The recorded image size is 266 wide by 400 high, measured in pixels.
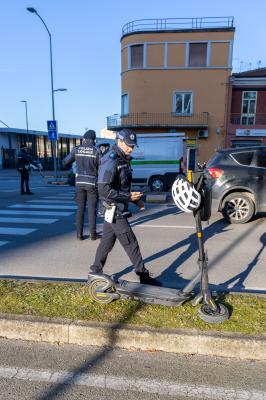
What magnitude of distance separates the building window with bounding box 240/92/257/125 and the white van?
52.5 feet

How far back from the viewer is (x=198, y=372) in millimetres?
2461

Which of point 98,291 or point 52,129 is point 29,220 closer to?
point 98,291

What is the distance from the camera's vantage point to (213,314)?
2.89 meters

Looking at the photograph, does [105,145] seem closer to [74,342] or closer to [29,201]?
[29,201]

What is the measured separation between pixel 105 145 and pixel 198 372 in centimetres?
1409

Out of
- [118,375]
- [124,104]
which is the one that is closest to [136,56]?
[124,104]

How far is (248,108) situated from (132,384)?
93.3 feet

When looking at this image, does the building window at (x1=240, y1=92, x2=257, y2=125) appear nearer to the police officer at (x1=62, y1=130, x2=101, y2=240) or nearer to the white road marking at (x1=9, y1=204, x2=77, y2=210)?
the white road marking at (x1=9, y1=204, x2=77, y2=210)

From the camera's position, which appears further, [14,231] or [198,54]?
[198,54]

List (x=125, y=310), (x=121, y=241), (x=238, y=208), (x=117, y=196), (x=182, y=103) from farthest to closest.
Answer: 1. (x=182, y=103)
2. (x=238, y=208)
3. (x=121, y=241)
4. (x=117, y=196)
5. (x=125, y=310)

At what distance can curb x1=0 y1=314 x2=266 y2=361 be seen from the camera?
2.63 metres

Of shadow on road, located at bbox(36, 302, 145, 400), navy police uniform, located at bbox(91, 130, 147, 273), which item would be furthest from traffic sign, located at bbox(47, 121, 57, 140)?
shadow on road, located at bbox(36, 302, 145, 400)

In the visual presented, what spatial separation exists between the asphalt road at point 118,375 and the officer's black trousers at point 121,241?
3.46ft

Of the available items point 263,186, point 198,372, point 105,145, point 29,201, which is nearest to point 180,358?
point 198,372
